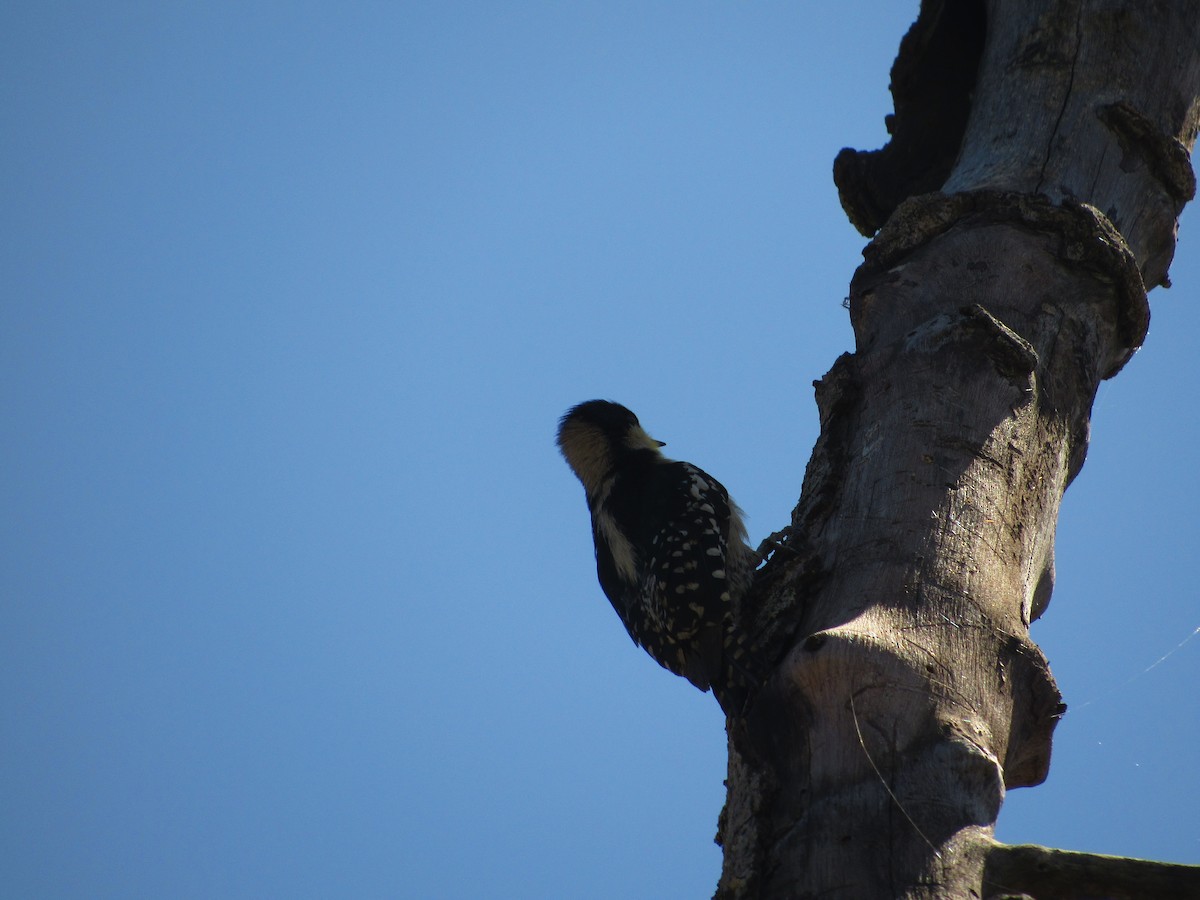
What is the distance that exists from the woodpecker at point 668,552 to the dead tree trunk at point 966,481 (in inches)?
20.3

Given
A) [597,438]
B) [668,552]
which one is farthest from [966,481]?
[597,438]

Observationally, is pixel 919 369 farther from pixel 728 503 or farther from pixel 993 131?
pixel 728 503

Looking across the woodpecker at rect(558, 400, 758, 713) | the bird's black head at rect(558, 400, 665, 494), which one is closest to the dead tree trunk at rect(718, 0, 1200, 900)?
the woodpecker at rect(558, 400, 758, 713)

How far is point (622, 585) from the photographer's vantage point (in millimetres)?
4625

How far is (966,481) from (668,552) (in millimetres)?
1860

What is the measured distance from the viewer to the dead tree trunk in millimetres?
1898

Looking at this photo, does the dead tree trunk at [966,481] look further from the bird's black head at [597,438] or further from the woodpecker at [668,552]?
the bird's black head at [597,438]

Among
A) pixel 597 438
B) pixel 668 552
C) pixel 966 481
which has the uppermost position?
pixel 597 438

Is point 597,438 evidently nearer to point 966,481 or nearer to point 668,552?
point 668,552

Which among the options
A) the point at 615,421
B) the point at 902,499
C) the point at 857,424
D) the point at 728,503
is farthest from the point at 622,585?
the point at 902,499

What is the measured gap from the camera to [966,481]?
2.54 metres

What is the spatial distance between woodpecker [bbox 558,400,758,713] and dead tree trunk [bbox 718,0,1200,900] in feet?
1.69

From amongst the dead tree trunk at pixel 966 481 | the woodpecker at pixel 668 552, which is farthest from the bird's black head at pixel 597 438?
the dead tree trunk at pixel 966 481

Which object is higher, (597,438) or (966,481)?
(597,438)
